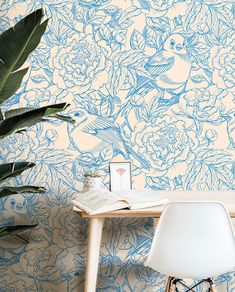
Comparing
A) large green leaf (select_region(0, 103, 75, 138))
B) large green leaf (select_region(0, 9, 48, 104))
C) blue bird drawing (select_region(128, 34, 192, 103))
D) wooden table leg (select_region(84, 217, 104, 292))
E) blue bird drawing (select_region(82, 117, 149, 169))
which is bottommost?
wooden table leg (select_region(84, 217, 104, 292))

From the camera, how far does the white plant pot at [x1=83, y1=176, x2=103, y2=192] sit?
8.39ft

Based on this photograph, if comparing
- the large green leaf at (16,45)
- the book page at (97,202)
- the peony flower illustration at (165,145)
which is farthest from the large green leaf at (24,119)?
the peony flower illustration at (165,145)

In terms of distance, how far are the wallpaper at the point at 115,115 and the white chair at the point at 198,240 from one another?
0.73 meters

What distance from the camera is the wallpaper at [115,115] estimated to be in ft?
8.91

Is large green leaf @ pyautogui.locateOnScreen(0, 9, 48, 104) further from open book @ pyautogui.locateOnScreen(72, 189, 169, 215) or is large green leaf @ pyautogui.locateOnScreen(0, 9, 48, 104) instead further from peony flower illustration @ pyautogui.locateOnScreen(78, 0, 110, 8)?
peony flower illustration @ pyautogui.locateOnScreen(78, 0, 110, 8)

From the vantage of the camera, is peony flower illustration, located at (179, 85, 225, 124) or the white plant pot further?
A: peony flower illustration, located at (179, 85, 225, 124)

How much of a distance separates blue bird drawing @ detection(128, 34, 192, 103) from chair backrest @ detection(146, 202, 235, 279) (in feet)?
2.92

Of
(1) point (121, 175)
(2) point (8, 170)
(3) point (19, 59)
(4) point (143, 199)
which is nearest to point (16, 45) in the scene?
(3) point (19, 59)

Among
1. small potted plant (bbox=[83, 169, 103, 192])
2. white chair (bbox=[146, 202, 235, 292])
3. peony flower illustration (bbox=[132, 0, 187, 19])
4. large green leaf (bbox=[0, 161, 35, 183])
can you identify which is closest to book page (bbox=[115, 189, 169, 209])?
small potted plant (bbox=[83, 169, 103, 192])

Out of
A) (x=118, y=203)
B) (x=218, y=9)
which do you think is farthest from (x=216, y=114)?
(x=118, y=203)

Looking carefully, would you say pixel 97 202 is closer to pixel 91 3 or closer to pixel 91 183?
pixel 91 183

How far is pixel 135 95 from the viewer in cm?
272

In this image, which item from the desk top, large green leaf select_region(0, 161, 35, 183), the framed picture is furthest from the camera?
the framed picture

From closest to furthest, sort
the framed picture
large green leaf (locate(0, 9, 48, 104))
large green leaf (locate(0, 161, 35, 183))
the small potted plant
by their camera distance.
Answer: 1. large green leaf (locate(0, 9, 48, 104))
2. large green leaf (locate(0, 161, 35, 183))
3. the small potted plant
4. the framed picture
